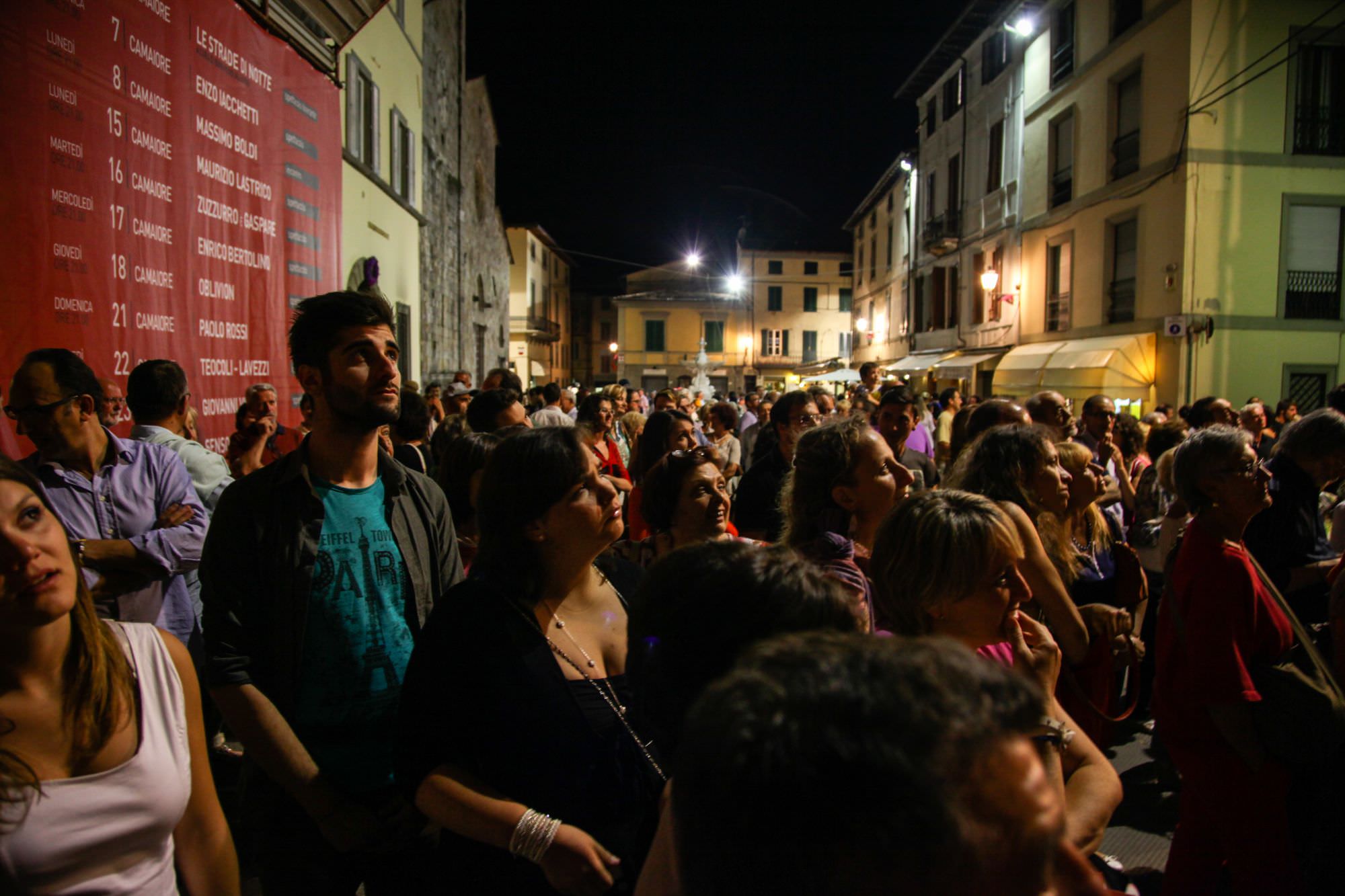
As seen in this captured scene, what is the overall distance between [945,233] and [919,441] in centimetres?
2074

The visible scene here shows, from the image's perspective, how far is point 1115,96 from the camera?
17.0 m

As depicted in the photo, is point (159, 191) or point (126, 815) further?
point (159, 191)

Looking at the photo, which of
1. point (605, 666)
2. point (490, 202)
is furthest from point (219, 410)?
point (490, 202)

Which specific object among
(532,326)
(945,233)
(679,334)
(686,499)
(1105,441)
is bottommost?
(686,499)

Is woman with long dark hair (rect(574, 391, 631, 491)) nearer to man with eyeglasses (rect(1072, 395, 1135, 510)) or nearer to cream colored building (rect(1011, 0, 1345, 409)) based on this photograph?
man with eyeglasses (rect(1072, 395, 1135, 510))

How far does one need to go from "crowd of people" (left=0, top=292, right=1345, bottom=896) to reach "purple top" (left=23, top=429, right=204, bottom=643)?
0.01 metres

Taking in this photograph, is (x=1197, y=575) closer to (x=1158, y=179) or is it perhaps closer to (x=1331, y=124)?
(x=1158, y=179)

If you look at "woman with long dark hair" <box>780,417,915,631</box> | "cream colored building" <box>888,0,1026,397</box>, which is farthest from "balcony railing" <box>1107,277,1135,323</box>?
"woman with long dark hair" <box>780,417,915,631</box>

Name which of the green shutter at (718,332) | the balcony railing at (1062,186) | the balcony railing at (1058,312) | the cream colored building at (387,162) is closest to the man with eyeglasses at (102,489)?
the cream colored building at (387,162)

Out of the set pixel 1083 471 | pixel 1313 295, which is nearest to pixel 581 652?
pixel 1083 471

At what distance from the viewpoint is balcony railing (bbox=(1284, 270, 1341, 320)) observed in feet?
49.2

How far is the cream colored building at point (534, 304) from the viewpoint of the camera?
41.6m

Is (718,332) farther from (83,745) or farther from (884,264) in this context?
(83,745)

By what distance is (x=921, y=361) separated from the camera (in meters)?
26.7
